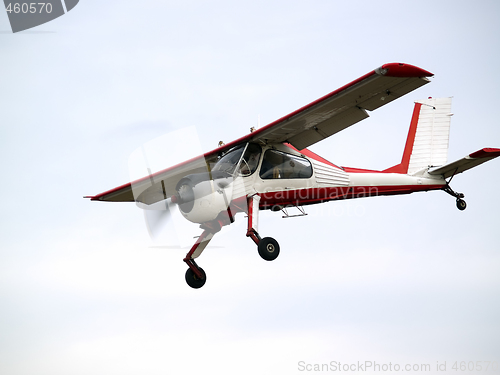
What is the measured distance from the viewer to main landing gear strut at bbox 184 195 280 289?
455 inches

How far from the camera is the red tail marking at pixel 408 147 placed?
48.5 feet

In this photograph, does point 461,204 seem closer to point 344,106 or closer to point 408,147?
point 408,147

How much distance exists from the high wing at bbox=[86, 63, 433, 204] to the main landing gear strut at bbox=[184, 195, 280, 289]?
1.24 m

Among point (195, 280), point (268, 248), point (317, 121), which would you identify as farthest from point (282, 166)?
point (195, 280)

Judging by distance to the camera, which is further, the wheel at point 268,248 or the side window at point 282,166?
the side window at point 282,166

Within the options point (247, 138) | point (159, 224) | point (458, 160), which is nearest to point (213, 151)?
point (247, 138)

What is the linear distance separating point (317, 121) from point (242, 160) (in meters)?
1.82

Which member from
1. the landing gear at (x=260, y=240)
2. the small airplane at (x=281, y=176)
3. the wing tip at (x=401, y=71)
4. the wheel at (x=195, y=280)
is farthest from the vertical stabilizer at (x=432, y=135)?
the wheel at (x=195, y=280)

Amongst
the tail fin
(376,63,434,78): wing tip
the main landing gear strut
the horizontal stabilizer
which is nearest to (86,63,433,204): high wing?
(376,63,434,78): wing tip

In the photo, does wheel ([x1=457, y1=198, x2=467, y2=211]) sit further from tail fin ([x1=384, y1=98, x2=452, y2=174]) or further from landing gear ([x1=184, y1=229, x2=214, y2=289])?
landing gear ([x1=184, y1=229, x2=214, y2=289])

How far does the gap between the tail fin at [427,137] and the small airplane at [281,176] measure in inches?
8.6

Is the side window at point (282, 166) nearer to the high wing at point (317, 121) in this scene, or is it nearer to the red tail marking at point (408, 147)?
the high wing at point (317, 121)

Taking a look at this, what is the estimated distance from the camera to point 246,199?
1227 centimetres

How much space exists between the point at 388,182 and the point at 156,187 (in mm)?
5645
